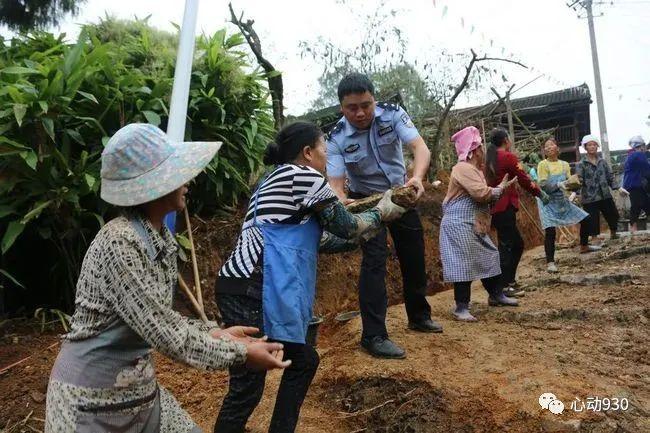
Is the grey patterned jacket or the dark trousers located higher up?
the grey patterned jacket

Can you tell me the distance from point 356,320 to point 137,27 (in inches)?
154

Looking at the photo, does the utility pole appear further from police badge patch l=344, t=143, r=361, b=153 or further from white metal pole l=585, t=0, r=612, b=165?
police badge patch l=344, t=143, r=361, b=153

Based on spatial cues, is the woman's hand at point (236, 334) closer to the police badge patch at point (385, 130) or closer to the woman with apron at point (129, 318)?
the woman with apron at point (129, 318)

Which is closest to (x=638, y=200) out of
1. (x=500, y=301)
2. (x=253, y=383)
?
(x=500, y=301)

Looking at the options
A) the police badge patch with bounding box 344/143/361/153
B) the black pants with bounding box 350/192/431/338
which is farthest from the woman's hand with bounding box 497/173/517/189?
the police badge patch with bounding box 344/143/361/153

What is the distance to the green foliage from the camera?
12.4 feet

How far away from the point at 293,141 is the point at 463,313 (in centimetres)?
256

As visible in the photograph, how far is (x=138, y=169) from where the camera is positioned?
58.7 inches

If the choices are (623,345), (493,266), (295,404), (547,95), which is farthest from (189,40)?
(547,95)

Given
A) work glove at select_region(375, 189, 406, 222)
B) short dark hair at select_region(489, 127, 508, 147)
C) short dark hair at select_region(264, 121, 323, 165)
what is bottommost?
work glove at select_region(375, 189, 406, 222)

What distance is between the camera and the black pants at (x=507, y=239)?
4.96 metres

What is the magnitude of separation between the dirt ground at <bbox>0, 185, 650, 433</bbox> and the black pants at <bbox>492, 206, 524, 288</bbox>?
44cm

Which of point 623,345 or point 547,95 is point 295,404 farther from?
point 547,95

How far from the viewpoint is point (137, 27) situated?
217 inches
